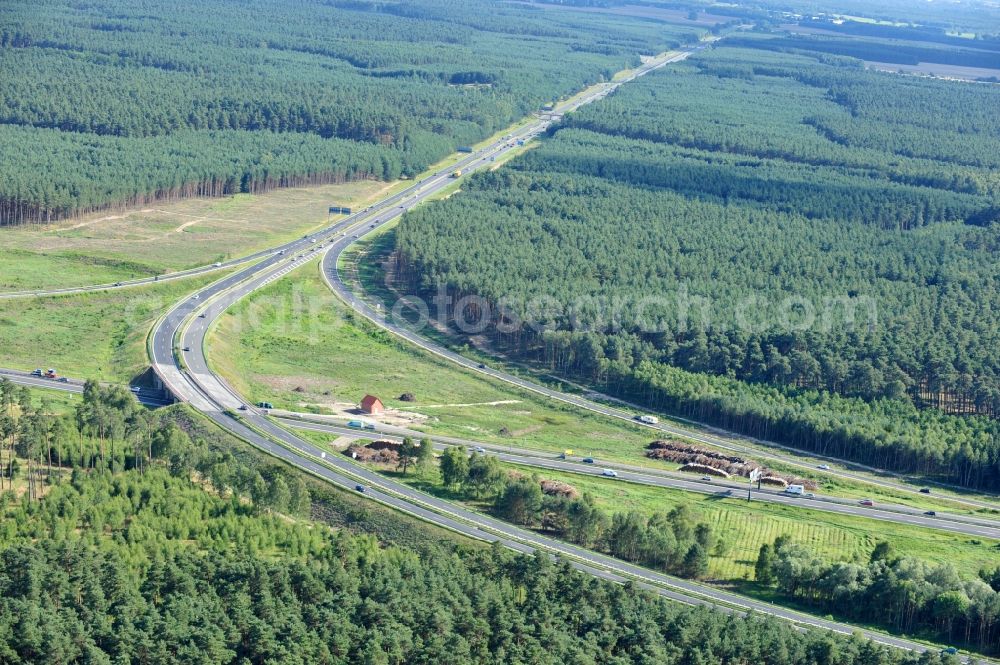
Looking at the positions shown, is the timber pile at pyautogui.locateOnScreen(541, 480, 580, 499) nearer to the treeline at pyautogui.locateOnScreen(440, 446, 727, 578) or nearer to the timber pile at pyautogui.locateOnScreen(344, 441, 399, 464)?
the treeline at pyautogui.locateOnScreen(440, 446, 727, 578)

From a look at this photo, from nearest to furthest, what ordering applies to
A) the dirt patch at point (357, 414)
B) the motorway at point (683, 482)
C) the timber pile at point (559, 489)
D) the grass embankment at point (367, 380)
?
the timber pile at point (559, 489) → the motorway at point (683, 482) → the dirt patch at point (357, 414) → the grass embankment at point (367, 380)

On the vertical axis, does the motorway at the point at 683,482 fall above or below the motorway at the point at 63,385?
above

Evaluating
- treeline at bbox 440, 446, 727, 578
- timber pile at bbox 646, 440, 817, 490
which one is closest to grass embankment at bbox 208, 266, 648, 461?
timber pile at bbox 646, 440, 817, 490

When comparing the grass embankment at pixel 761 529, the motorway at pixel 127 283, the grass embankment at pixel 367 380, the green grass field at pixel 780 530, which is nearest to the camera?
the grass embankment at pixel 761 529

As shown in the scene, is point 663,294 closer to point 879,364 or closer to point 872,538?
point 879,364

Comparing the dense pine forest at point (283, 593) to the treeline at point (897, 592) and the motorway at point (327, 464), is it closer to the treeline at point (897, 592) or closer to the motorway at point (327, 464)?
the motorway at point (327, 464)

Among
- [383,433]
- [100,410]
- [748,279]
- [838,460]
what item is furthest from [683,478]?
[748,279]

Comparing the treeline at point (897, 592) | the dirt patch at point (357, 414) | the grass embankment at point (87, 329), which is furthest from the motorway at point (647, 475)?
the treeline at point (897, 592)
